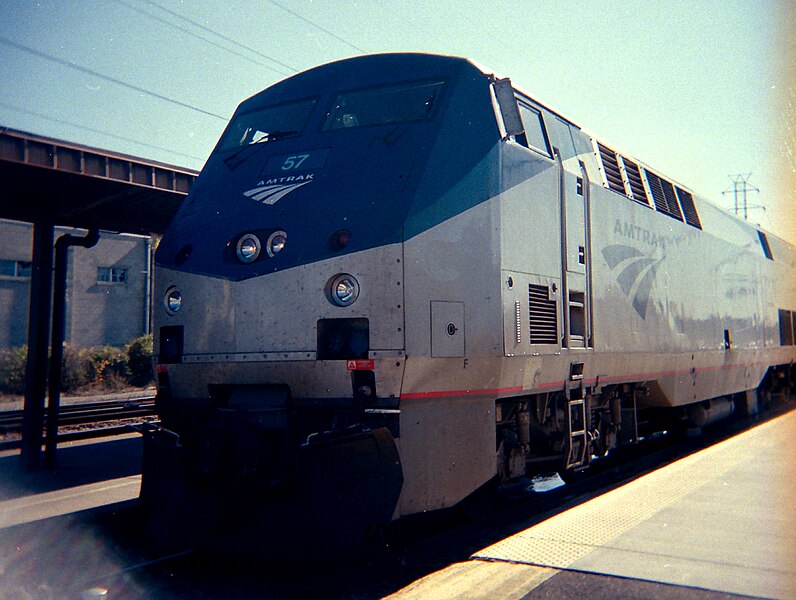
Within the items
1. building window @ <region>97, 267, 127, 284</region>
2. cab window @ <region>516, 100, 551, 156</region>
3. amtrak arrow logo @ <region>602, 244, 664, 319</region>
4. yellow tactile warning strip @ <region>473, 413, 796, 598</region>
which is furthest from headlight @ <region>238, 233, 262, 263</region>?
building window @ <region>97, 267, 127, 284</region>

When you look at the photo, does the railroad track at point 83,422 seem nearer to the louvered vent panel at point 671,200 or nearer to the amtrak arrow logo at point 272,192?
the amtrak arrow logo at point 272,192

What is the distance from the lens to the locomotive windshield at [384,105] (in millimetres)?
5445

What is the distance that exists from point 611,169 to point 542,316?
2.66 m

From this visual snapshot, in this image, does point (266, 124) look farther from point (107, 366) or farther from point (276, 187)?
point (107, 366)

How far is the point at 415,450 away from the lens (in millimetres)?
4664

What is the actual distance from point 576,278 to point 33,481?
6770mm

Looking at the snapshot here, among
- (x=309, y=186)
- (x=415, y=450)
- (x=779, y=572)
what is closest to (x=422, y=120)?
(x=309, y=186)

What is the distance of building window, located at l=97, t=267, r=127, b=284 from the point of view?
28984 mm

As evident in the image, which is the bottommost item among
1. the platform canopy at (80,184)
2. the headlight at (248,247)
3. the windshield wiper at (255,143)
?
the headlight at (248,247)

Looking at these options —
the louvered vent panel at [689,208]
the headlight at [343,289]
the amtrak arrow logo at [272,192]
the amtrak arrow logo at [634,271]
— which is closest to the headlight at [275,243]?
the amtrak arrow logo at [272,192]

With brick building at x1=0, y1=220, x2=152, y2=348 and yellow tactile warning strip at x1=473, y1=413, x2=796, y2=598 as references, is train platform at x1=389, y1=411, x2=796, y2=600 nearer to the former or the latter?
yellow tactile warning strip at x1=473, y1=413, x2=796, y2=598

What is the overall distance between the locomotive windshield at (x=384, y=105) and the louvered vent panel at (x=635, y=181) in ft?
11.5

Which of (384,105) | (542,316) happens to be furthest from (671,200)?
(384,105)

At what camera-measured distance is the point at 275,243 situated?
5.05m
